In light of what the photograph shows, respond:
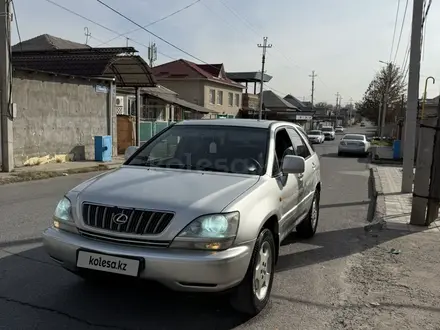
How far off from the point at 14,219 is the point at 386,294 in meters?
5.69

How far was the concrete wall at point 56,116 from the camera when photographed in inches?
602

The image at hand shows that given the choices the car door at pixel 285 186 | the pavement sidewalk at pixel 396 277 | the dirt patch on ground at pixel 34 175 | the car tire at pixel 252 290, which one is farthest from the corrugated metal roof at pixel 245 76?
the car tire at pixel 252 290

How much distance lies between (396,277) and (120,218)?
10.9 feet

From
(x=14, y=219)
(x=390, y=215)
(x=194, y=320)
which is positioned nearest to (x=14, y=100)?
(x=14, y=219)

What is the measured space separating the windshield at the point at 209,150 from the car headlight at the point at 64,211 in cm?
106

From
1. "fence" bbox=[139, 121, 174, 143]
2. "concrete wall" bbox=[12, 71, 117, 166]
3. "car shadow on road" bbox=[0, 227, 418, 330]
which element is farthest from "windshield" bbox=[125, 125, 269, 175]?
"fence" bbox=[139, 121, 174, 143]

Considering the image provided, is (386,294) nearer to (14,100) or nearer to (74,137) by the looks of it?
(14,100)

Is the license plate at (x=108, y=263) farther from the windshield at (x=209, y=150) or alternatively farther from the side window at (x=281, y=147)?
the side window at (x=281, y=147)

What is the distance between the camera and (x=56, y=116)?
16984 millimetres

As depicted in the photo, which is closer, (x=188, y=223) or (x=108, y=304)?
(x=188, y=223)

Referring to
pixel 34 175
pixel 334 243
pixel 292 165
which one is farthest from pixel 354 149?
pixel 292 165

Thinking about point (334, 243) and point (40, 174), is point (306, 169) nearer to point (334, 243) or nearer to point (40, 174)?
point (334, 243)

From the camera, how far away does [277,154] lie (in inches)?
188

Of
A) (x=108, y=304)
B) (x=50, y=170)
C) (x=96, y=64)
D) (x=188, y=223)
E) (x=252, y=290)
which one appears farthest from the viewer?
(x=96, y=64)
